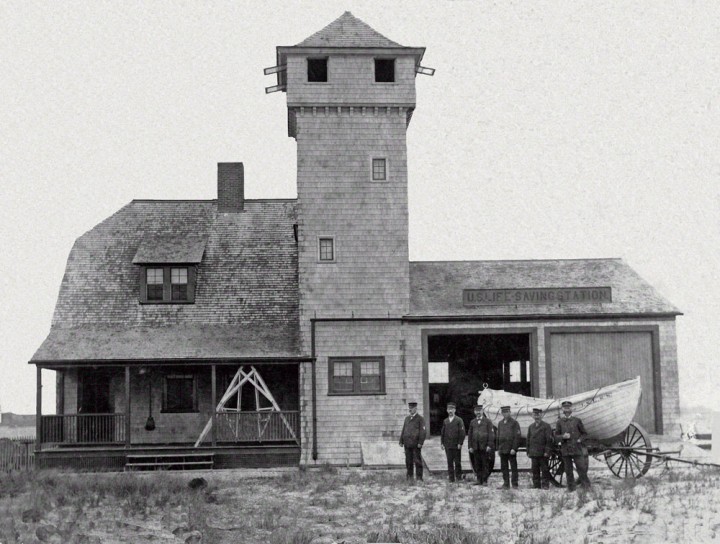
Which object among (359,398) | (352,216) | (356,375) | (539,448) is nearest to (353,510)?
(539,448)

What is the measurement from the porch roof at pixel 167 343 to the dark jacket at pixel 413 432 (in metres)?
5.75

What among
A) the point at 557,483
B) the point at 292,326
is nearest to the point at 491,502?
the point at 557,483

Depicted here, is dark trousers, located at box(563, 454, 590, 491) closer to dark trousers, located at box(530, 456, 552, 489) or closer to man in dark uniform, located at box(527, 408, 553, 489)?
man in dark uniform, located at box(527, 408, 553, 489)

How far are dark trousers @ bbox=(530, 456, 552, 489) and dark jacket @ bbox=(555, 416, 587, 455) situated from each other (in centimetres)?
75

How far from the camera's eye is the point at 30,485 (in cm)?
2178

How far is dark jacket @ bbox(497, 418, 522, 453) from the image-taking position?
2023 centimetres

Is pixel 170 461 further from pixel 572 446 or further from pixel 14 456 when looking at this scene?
pixel 572 446

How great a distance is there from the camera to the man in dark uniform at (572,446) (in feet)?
62.5

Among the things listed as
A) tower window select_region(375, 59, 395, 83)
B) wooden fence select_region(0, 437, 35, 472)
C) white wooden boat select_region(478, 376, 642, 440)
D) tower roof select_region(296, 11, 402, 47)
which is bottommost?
wooden fence select_region(0, 437, 35, 472)

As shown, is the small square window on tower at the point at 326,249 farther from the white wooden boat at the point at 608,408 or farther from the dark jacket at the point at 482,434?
the white wooden boat at the point at 608,408

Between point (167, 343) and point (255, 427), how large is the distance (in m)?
3.51

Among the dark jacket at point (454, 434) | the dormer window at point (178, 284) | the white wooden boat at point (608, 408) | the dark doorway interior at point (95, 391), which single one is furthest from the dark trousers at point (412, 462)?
the dark doorway interior at point (95, 391)

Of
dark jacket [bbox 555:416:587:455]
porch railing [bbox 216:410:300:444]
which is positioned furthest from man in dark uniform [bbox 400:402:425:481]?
porch railing [bbox 216:410:300:444]

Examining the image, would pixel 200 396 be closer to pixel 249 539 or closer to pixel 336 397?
pixel 336 397
